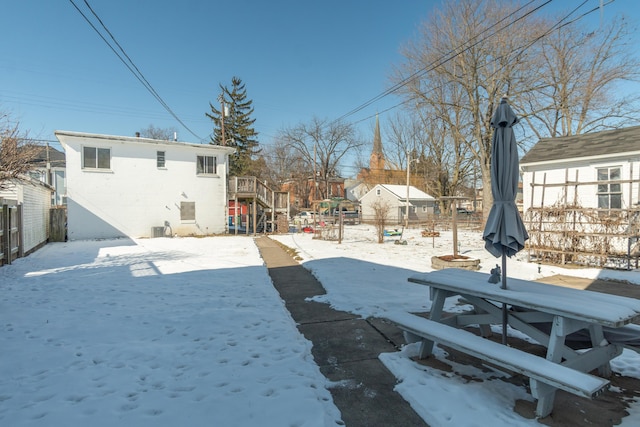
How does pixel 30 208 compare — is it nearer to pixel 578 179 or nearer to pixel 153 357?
pixel 153 357

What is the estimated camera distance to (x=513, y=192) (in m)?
3.28

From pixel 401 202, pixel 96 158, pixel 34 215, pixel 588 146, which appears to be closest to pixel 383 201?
pixel 401 202

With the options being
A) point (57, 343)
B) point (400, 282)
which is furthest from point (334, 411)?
point (400, 282)

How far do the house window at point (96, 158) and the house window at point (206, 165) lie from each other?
4512 mm

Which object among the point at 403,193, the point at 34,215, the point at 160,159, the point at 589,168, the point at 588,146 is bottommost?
the point at 34,215

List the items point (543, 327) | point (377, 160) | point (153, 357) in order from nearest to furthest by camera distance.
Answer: point (543, 327) → point (153, 357) → point (377, 160)

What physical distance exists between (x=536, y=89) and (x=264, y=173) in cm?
3195

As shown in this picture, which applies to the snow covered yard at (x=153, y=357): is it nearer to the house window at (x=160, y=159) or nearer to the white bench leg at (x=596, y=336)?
the white bench leg at (x=596, y=336)

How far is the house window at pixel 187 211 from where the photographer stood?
752 inches

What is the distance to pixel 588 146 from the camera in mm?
11938

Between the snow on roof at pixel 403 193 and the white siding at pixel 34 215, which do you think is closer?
the white siding at pixel 34 215

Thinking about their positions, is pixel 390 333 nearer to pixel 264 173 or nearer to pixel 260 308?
pixel 260 308

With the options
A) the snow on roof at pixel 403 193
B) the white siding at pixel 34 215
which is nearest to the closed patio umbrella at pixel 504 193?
the white siding at pixel 34 215

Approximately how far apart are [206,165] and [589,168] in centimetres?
1825
